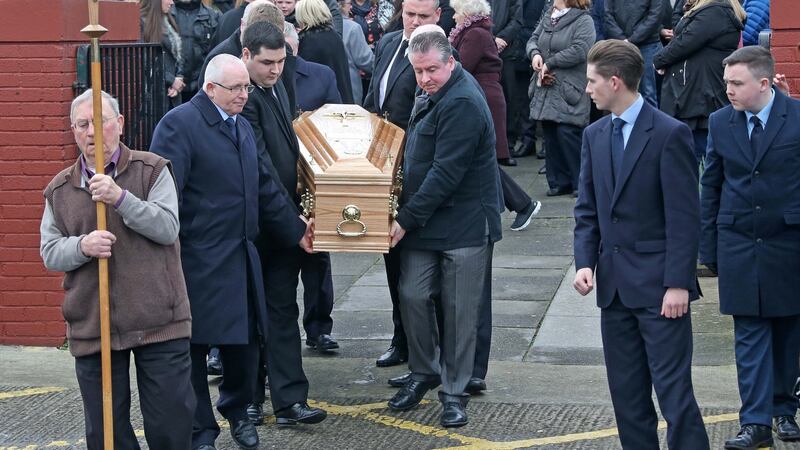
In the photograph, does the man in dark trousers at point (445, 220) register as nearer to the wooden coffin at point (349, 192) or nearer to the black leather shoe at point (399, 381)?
the wooden coffin at point (349, 192)

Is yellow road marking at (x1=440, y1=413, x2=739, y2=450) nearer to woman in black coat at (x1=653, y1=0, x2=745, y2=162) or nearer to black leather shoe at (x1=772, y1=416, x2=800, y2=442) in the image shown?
Answer: black leather shoe at (x1=772, y1=416, x2=800, y2=442)

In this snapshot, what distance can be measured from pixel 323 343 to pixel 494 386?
1.36m

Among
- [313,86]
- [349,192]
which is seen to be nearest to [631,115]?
[349,192]

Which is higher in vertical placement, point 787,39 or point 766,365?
point 787,39

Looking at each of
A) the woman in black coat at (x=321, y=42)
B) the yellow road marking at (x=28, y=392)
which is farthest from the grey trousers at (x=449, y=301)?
the woman in black coat at (x=321, y=42)

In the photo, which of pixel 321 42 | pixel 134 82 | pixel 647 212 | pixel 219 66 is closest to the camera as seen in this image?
pixel 647 212

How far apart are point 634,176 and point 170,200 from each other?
2001 mm

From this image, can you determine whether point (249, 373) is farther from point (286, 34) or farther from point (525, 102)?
point (525, 102)

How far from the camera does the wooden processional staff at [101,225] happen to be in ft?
16.7

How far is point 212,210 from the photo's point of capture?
6328 mm

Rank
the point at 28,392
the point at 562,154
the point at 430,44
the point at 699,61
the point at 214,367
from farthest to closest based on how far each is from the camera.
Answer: the point at 562,154
the point at 699,61
the point at 214,367
the point at 28,392
the point at 430,44

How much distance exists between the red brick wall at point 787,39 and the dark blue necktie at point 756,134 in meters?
1.64

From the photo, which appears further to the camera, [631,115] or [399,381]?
[399,381]

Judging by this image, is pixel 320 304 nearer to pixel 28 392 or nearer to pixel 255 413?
pixel 255 413
